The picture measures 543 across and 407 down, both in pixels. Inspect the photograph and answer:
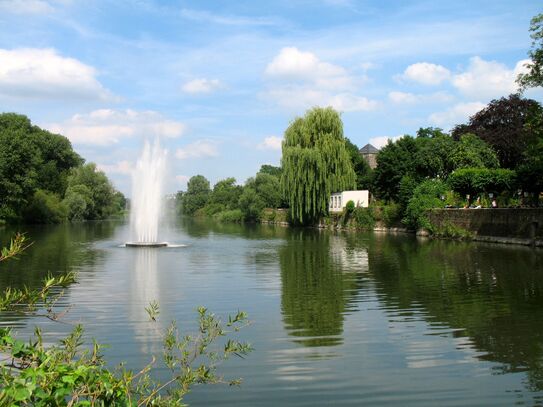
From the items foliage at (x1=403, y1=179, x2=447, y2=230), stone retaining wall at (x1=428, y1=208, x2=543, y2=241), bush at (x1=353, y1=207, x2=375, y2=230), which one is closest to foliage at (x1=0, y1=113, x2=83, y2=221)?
bush at (x1=353, y1=207, x2=375, y2=230)

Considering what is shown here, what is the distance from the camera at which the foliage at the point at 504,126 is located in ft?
157

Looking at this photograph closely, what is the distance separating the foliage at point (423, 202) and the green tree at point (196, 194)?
92078 millimetres

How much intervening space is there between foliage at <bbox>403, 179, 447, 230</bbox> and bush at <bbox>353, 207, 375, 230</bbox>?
6.92 m

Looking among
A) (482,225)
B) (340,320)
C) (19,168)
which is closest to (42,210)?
(19,168)

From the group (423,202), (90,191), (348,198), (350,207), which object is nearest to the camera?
(423,202)

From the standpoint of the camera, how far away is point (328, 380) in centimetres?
729

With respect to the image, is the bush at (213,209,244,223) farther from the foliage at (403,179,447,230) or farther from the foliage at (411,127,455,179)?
the foliage at (403,179,447,230)

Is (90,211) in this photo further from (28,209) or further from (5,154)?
(5,154)

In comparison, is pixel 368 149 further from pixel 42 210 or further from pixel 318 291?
pixel 318 291

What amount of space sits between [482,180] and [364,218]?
43.0ft

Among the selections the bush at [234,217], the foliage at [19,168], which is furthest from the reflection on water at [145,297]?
the bush at [234,217]

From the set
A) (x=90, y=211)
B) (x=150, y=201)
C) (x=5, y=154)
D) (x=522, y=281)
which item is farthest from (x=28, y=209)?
(x=522, y=281)

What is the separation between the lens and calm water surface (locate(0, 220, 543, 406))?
703 centimetres

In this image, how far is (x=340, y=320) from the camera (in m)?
11.1
